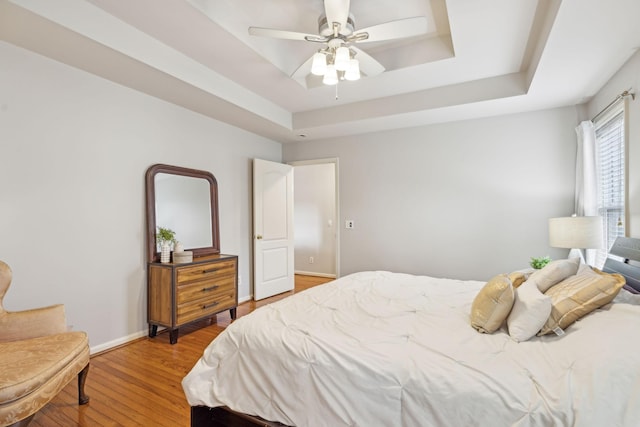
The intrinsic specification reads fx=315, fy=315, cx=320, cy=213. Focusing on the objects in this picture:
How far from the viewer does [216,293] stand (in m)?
3.39

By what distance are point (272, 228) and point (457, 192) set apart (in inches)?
101

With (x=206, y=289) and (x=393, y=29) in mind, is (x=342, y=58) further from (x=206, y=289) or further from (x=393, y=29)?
(x=206, y=289)

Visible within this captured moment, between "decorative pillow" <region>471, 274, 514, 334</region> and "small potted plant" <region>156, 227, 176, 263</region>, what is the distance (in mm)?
2786

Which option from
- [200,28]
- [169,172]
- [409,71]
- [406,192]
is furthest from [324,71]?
[406,192]

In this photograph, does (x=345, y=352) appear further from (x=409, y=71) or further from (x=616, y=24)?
(x=409, y=71)

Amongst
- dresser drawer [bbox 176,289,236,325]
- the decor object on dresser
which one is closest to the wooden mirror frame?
the decor object on dresser

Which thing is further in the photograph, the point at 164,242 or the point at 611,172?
the point at 164,242

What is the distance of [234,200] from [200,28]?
2243mm

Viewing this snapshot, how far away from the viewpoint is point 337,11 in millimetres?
1938

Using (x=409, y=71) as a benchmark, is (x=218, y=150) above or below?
below

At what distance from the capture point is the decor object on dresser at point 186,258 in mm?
2980

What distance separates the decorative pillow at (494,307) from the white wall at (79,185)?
2.96 meters

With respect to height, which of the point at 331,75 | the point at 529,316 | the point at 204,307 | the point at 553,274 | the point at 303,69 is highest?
the point at 303,69

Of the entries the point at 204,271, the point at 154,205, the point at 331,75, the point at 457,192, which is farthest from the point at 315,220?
the point at 331,75
